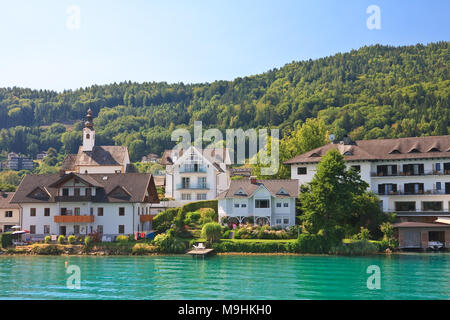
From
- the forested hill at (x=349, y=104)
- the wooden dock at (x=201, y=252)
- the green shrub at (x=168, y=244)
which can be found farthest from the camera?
the forested hill at (x=349, y=104)

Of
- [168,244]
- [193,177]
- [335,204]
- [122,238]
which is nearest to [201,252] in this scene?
[168,244]

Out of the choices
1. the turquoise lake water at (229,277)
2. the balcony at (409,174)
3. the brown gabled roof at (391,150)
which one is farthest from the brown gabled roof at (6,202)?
the balcony at (409,174)

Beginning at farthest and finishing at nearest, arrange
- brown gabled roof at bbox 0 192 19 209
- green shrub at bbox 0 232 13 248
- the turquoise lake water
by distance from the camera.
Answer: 1. brown gabled roof at bbox 0 192 19 209
2. green shrub at bbox 0 232 13 248
3. the turquoise lake water

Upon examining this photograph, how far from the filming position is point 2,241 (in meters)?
56.1

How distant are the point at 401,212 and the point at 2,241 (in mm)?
46004

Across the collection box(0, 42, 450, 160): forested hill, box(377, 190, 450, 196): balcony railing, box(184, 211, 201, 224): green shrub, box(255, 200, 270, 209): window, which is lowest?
box(184, 211, 201, 224): green shrub

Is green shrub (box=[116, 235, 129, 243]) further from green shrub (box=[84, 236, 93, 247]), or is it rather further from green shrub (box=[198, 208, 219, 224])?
green shrub (box=[198, 208, 219, 224])

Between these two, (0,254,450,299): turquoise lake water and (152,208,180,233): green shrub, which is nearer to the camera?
(0,254,450,299): turquoise lake water

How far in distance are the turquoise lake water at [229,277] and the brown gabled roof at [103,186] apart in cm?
1159

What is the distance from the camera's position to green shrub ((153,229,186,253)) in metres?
53.2

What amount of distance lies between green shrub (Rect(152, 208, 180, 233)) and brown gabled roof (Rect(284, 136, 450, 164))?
657 inches

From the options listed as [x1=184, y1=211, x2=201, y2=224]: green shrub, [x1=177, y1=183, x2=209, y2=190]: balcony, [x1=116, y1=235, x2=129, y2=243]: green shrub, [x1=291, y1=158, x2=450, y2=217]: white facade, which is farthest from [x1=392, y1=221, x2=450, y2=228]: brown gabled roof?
[x1=177, y1=183, x2=209, y2=190]: balcony

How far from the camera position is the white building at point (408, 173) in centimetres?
6020

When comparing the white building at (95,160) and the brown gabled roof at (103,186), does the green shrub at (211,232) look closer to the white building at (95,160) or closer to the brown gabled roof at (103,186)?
the brown gabled roof at (103,186)
